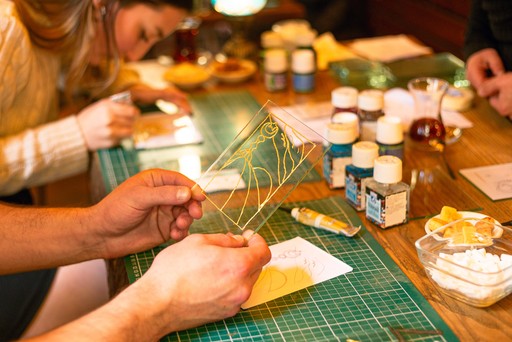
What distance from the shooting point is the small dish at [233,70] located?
8.29ft

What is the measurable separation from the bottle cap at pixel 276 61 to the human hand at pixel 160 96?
32 cm

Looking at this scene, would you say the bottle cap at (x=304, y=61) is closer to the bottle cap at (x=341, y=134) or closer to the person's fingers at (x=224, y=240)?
the bottle cap at (x=341, y=134)

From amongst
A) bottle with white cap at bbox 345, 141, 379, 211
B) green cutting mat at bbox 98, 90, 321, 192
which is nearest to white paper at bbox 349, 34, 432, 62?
green cutting mat at bbox 98, 90, 321, 192

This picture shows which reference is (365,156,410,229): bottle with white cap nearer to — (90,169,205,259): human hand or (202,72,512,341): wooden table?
(202,72,512,341): wooden table

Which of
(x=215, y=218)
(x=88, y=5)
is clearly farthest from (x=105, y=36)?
(x=215, y=218)

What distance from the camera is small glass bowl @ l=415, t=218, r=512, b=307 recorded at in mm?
1162

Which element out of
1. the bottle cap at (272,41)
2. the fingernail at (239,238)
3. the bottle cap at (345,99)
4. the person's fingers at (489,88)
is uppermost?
the bottle cap at (345,99)

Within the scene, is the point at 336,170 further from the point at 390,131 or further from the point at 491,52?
the point at 491,52

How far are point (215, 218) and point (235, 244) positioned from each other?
0.30 meters

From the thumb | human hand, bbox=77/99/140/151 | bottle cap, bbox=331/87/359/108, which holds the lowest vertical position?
human hand, bbox=77/99/140/151

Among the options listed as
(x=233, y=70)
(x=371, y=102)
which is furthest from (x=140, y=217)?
(x=233, y=70)

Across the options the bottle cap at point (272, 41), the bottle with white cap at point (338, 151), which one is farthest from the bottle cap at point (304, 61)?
the bottle with white cap at point (338, 151)

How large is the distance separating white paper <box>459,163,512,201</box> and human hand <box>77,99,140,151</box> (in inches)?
39.3

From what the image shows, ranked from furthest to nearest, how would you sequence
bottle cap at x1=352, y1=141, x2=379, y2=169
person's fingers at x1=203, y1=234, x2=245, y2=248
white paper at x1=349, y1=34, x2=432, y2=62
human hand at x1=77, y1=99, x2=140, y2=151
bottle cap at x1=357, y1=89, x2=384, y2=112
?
white paper at x1=349, y1=34, x2=432, y2=62, human hand at x1=77, y1=99, x2=140, y2=151, bottle cap at x1=357, y1=89, x2=384, y2=112, bottle cap at x1=352, y1=141, x2=379, y2=169, person's fingers at x1=203, y1=234, x2=245, y2=248
